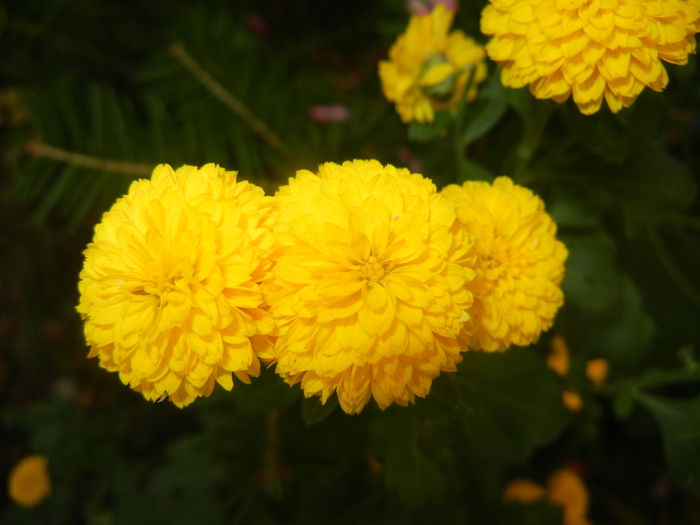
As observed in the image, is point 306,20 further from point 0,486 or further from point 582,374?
point 0,486

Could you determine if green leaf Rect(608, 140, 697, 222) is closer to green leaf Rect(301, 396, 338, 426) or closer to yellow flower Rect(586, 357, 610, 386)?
yellow flower Rect(586, 357, 610, 386)

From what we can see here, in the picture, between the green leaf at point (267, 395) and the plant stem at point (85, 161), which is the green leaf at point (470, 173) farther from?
the plant stem at point (85, 161)

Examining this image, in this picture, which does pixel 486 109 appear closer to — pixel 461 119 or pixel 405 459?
pixel 461 119

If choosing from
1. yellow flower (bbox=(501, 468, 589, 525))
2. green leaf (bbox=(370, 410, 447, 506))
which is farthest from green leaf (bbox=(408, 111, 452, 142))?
yellow flower (bbox=(501, 468, 589, 525))

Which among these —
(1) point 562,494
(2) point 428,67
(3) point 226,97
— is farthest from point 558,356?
(3) point 226,97

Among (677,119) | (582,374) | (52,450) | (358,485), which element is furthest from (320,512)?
(677,119)

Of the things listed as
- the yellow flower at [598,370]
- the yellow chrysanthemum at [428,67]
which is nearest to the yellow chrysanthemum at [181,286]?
the yellow chrysanthemum at [428,67]
